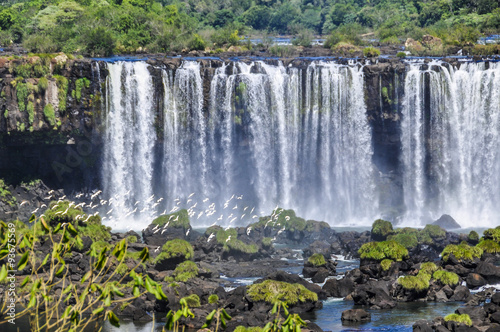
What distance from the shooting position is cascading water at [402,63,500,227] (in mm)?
60344

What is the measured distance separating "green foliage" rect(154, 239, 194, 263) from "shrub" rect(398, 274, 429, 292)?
38.3 feet

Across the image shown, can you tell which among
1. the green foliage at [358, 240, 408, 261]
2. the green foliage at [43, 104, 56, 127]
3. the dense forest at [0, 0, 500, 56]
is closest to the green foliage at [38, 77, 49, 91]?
the green foliage at [43, 104, 56, 127]

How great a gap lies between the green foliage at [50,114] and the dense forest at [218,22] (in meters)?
11.4

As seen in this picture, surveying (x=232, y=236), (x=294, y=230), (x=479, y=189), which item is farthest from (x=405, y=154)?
(x=232, y=236)

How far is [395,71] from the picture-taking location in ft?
200

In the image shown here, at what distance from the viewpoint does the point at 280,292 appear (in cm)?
3484

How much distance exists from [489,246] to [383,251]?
7354 millimetres

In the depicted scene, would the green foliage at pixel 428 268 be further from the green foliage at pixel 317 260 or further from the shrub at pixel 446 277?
the green foliage at pixel 317 260

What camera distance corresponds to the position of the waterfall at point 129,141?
6000 centimetres

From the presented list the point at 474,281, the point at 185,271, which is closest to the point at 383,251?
the point at 474,281

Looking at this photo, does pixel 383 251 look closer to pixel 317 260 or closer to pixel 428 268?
pixel 428 268

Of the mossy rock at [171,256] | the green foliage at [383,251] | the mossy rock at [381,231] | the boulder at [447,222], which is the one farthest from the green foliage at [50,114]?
the boulder at [447,222]

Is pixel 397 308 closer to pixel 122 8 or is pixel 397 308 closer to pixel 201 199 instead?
pixel 201 199

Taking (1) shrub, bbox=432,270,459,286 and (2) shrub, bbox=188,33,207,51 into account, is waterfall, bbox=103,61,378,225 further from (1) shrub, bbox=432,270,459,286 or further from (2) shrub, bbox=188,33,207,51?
(1) shrub, bbox=432,270,459,286
